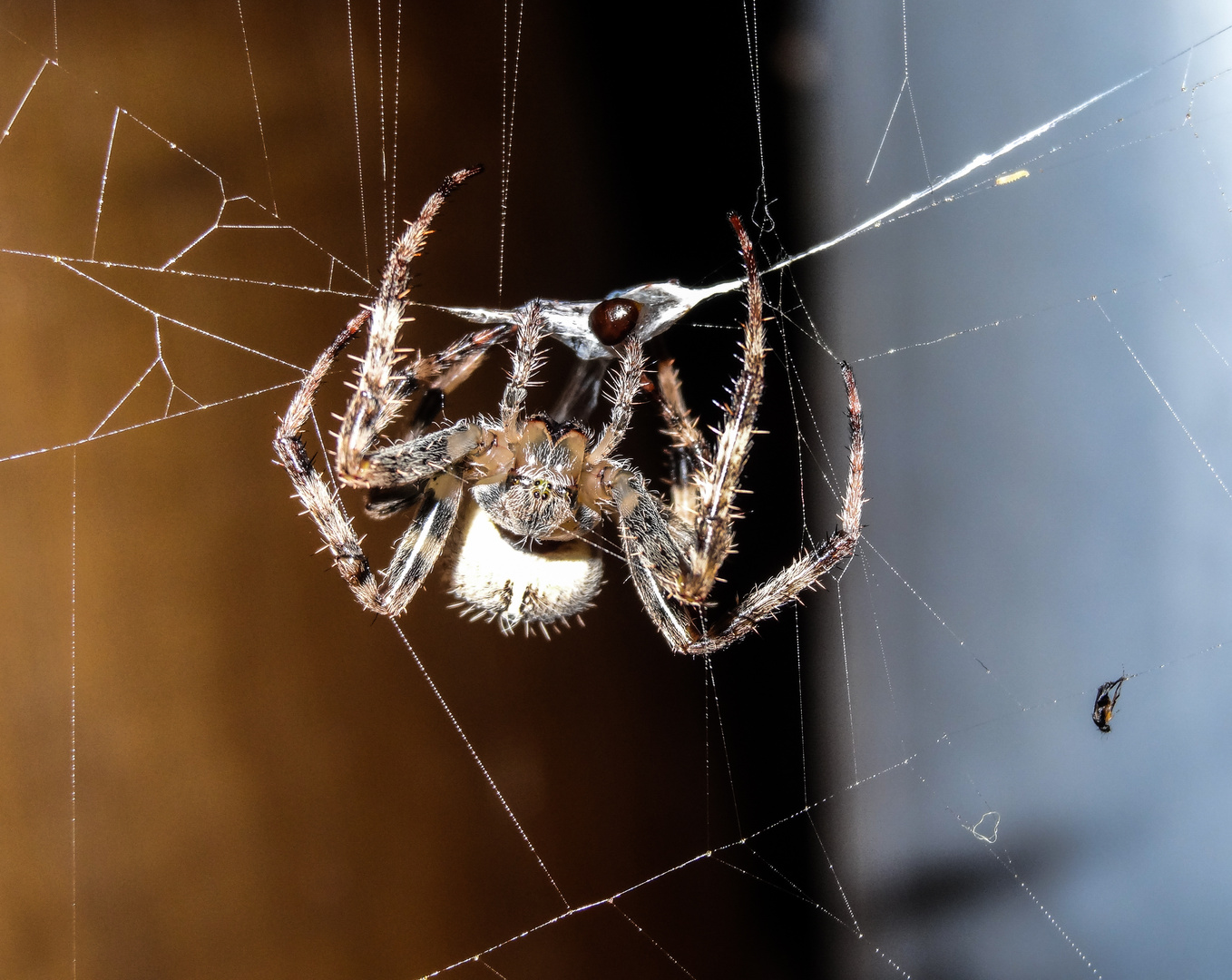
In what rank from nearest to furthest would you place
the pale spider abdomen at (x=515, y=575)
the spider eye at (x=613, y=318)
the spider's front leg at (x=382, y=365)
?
the spider's front leg at (x=382, y=365)
the spider eye at (x=613, y=318)
the pale spider abdomen at (x=515, y=575)

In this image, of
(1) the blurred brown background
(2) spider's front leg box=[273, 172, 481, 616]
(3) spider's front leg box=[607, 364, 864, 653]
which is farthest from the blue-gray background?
(2) spider's front leg box=[273, 172, 481, 616]

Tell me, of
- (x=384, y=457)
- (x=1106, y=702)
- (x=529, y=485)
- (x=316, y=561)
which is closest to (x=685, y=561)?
(x=529, y=485)

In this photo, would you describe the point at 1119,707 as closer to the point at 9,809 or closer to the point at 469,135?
the point at 469,135

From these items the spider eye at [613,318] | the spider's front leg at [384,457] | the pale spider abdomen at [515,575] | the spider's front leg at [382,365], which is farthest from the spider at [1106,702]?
the spider's front leg at [382,365]

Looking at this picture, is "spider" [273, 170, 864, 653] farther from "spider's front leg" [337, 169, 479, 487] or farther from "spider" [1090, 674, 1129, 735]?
"spider" [1090, 674, 1129, 735]

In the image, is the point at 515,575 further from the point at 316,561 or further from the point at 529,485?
the point at 316,561

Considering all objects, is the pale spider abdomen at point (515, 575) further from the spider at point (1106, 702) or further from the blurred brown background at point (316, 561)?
the spider at point (1106, 702)
